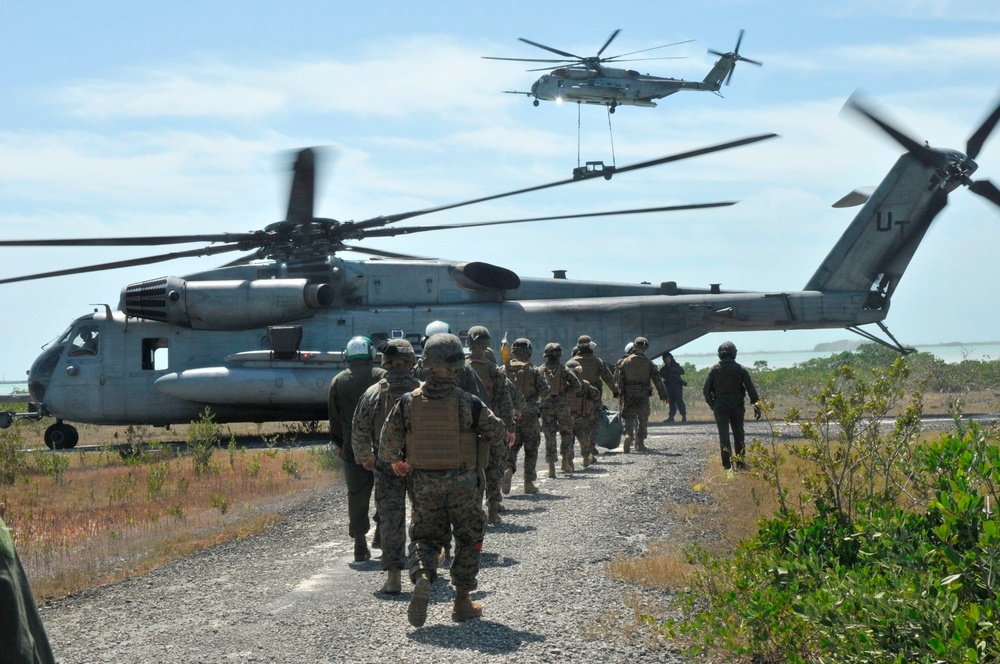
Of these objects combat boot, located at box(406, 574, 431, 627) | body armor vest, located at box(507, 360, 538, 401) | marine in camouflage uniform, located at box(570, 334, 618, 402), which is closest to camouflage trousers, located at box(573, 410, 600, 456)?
marine in camouflage uniform, located at box(570, 334, 618, 402)

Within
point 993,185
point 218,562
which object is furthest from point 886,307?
point 218,562

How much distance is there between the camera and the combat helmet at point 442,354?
6.83 meters

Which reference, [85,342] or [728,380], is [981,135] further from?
[85,342]

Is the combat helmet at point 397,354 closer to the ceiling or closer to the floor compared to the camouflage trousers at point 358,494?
closer to the ceiling

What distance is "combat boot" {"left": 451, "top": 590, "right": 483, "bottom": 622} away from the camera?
6715 mm

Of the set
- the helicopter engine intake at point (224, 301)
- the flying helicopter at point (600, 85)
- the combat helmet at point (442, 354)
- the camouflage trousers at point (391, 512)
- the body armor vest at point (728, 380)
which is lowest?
the camouflage trousers at point (391, 512)

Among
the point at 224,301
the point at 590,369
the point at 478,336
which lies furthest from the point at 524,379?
the point at 224,301

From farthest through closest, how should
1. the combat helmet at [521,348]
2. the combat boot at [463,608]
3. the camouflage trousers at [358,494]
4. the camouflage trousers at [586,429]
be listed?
the camouflage trousers at [586,429]
the combat helmet at [521,348]
the camouflage trousers at [358,494]
the combat boot at [463,608]

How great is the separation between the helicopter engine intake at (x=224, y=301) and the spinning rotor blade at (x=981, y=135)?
46.3ft

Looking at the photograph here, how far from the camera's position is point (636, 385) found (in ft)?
57.9

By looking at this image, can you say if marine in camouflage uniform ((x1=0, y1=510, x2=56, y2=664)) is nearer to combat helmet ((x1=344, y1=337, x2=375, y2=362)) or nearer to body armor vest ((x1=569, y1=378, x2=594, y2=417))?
combat helmet ((x1=344, y1=337, x2=375, y2=362))

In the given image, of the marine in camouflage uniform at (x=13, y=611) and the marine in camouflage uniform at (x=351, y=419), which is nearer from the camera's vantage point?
the marine in camouflage uniform at (x=13, y=611)

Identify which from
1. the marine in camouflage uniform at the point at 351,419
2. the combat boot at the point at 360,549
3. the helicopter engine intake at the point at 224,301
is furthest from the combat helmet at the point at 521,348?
the helicopter engine intake at the point at 224,301

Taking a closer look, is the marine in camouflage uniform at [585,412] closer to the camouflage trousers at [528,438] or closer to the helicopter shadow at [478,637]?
the camouflage trousers at [528,438]
